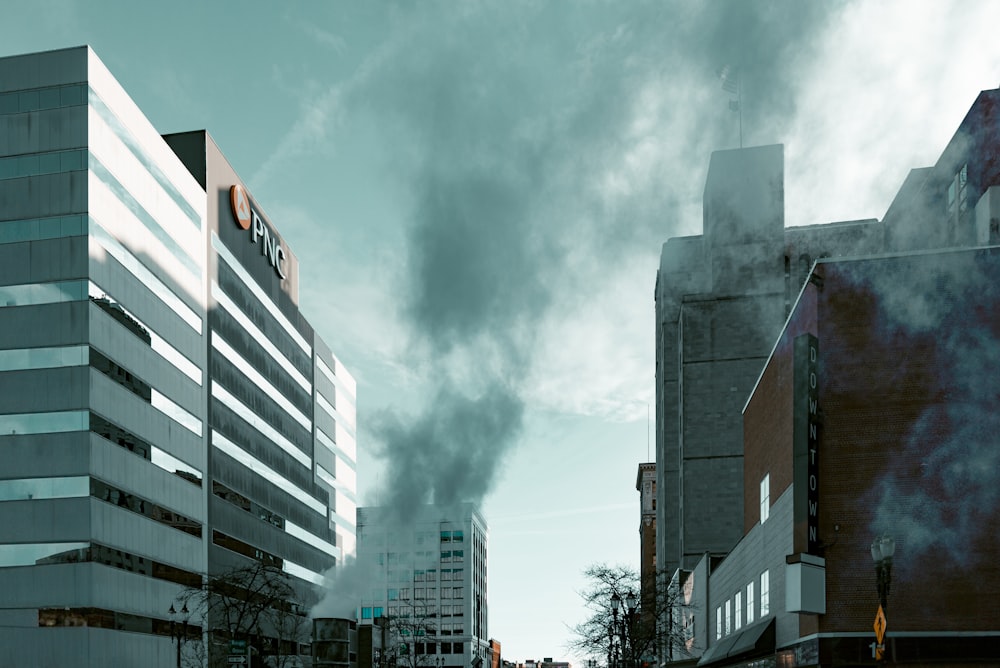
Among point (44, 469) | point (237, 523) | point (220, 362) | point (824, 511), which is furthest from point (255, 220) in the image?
point (824, 511)

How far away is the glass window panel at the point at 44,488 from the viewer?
6034cm

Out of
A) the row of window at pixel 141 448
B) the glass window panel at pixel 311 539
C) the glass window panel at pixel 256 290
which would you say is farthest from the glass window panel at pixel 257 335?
the row of window at pixel 141 448

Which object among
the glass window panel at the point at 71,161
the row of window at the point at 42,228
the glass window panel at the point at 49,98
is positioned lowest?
the row of window at the point at 42,228

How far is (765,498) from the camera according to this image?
132 feet

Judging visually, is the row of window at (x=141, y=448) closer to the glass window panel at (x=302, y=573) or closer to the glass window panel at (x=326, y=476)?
the glass window panel at (x=302, y=573)

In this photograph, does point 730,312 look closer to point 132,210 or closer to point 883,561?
point 132,210

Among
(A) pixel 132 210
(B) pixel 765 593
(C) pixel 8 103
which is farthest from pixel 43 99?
(B) pixel 765 593

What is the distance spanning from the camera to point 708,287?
88125 millimetres

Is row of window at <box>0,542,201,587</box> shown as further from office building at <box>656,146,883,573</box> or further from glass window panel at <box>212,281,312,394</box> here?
office building at <box>656,146,883,573</box>

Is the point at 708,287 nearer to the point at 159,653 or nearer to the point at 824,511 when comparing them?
the point at 159,653

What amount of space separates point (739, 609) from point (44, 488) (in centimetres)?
4009

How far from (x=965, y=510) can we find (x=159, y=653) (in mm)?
55241

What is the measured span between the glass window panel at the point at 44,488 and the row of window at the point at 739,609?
36.6 m

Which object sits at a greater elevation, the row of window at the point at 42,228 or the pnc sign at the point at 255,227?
the pnc sign at the point at 255,227
